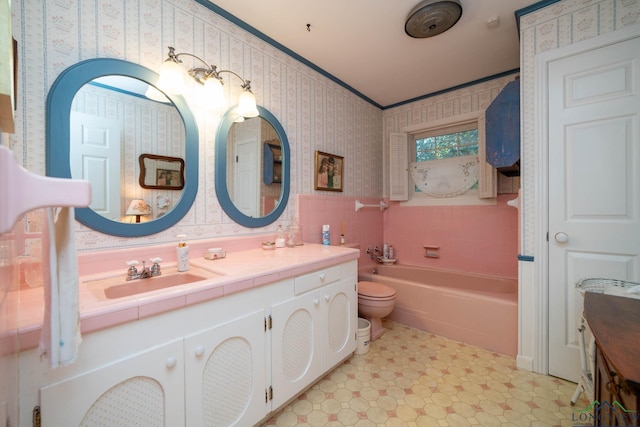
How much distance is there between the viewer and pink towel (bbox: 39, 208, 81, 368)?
514mm

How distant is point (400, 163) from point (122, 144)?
278 cm

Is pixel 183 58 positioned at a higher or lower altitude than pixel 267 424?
higher

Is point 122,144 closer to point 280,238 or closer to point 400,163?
point 280,238

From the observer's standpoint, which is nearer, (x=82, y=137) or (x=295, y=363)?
(x=82, y=137)

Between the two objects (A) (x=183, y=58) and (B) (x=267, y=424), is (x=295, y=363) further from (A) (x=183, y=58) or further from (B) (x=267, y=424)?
(A) (x=183, y=58)

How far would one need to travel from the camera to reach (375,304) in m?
2.14

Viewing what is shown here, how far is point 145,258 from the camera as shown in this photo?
1367mm

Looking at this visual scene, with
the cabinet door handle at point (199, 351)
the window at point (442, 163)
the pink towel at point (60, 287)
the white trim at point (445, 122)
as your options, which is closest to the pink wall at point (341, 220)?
the window at point (442, 163)

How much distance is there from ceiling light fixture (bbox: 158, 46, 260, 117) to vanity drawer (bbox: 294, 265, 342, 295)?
119 cm

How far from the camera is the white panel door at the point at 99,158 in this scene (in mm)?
1191

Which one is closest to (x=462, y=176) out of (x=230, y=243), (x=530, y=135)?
(x=530, y=135)

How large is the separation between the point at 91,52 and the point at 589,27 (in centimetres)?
286

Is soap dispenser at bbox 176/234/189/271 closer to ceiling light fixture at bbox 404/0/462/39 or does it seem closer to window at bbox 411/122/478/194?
ceiling light fixture at bbox 404/0/462/39

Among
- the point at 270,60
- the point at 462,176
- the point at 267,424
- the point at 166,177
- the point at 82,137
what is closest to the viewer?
the point at 82,137
